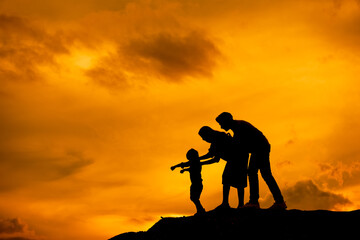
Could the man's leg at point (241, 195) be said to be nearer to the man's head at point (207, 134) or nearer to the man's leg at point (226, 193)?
the man's leg at point (226, 193)

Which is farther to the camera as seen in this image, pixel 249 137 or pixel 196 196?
pixel 196 196

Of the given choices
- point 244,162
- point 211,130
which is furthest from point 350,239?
point 211,130

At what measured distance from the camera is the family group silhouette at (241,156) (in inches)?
440

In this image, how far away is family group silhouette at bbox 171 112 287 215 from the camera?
11178mm

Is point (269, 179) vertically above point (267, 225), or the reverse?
point (269, 179)

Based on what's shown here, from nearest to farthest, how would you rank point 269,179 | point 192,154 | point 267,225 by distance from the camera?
point 267,225, point 269,179, point 192,154

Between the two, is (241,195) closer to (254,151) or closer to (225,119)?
(254,151)

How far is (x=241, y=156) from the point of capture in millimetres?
11930

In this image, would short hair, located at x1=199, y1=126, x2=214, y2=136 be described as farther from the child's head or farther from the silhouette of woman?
the child's head

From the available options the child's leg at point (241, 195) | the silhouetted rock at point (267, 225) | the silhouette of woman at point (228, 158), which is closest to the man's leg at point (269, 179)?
the silhouetted rock at point (267, 225)

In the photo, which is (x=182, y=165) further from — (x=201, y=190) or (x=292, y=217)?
(x=292, y=217)

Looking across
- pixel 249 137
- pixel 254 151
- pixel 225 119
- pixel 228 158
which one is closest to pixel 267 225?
pixel 254 151

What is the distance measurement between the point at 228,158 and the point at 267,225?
2.39 metres

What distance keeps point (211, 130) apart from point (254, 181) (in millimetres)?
2065
